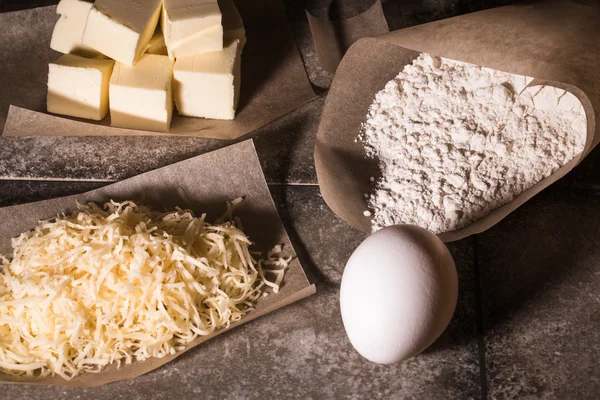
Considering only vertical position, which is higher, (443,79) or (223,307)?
(443,79)

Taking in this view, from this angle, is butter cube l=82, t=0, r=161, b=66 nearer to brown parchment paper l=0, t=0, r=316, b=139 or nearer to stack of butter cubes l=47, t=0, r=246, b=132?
stack of butter cubes l=47, t=0, r=246, b=132

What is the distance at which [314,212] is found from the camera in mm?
1598

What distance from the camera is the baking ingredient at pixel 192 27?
1.71m

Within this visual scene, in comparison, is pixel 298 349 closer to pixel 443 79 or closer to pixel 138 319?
pixel 138 319

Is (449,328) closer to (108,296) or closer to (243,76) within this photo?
(108,296)

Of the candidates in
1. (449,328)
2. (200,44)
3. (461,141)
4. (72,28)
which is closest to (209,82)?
(200,44)

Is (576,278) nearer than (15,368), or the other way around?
(15,368)

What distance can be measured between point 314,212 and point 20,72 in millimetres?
→ 905

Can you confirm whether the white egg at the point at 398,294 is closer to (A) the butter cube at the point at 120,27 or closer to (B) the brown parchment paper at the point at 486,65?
(B) the brown parchment paper at the point at 486,65

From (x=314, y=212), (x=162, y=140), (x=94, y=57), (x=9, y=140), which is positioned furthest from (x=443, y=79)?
(x=9, y=140)

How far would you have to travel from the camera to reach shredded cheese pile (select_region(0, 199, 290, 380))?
1290mm

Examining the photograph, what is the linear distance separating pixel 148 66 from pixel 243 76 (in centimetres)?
29

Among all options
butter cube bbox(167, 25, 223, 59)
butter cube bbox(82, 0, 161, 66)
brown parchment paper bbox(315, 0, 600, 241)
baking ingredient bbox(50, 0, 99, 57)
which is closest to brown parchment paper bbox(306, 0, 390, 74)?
brown parchment paper bbox(315, 0, 600, 241)

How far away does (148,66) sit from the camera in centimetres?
175
